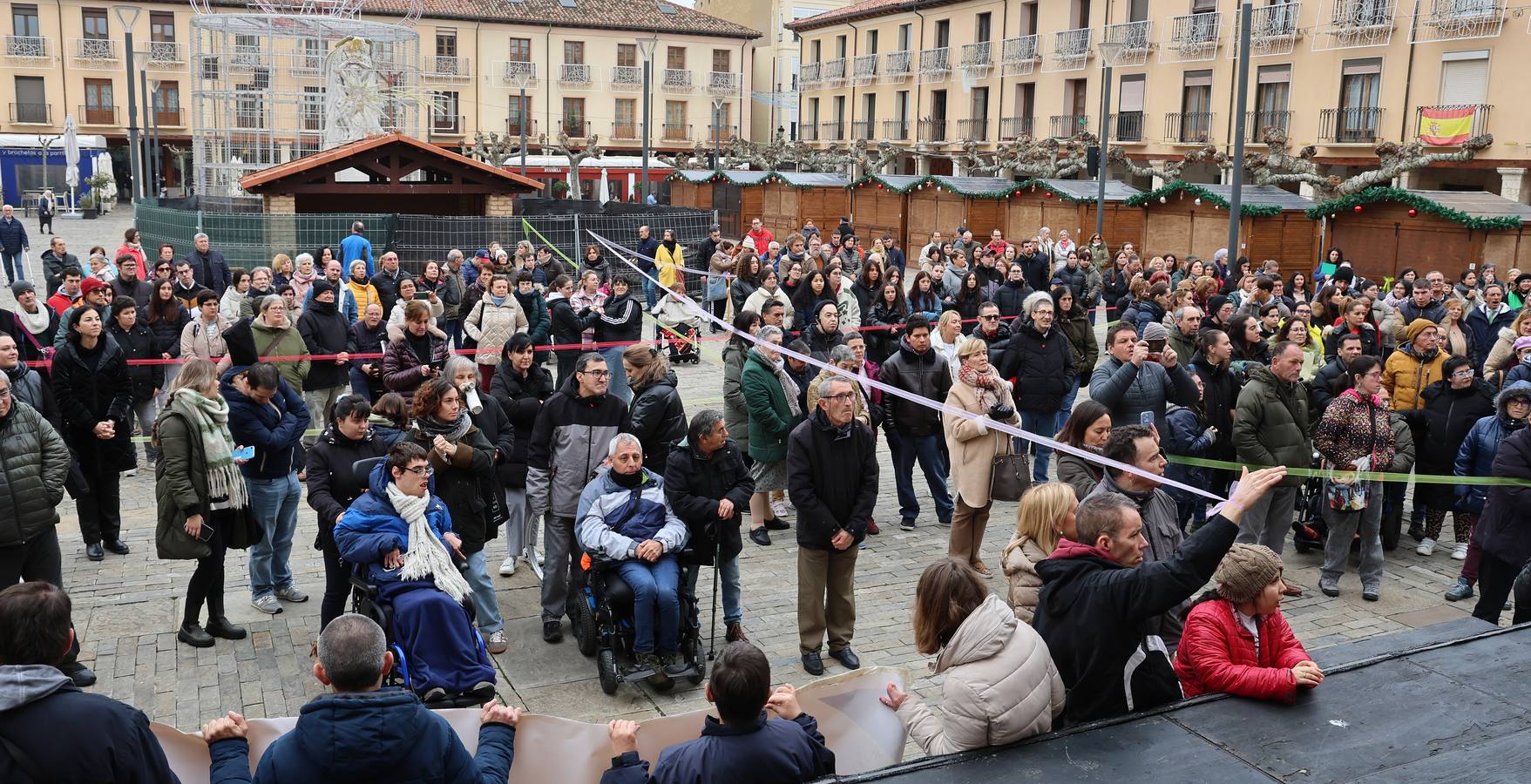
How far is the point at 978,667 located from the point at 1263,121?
34618 millimetres

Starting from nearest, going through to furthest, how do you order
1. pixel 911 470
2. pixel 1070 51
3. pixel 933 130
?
pixel 911 470
pixel 1070 51
pixel 933 130

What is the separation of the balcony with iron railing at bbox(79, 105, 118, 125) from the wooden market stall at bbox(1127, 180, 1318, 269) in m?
45.8

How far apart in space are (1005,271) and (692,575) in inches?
415

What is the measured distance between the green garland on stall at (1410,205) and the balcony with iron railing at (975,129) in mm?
24886

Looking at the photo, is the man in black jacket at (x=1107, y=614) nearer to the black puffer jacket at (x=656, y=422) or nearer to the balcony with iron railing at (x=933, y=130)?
the black puffer jacket at (x=656, y=422)

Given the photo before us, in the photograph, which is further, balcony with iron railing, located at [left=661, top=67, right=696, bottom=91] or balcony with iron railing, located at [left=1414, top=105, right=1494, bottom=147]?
balcony with iron railing, located at [left=661, top=67, right=696, bottom=91]

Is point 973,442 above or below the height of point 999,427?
below

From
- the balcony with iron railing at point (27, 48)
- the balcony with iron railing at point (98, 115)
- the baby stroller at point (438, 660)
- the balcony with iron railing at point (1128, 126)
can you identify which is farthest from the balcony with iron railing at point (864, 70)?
the baby stroller at point (438, 660)

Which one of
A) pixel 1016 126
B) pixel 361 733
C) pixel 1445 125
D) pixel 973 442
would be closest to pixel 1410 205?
pixel 1445 125

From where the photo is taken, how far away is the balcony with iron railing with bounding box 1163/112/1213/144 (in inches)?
1409

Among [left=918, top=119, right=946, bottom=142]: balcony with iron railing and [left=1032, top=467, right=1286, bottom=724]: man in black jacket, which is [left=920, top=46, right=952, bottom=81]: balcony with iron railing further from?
[left=1032, top=467, right=1286, bottom=724]: man in black jacket

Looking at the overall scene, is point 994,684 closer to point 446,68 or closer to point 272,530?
point 272,530

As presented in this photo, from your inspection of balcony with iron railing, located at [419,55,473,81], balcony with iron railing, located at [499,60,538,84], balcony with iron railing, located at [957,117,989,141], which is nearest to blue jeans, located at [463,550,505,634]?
balcony with iron railing, located at [957,117,989,141]

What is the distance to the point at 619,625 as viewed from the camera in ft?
21.3
